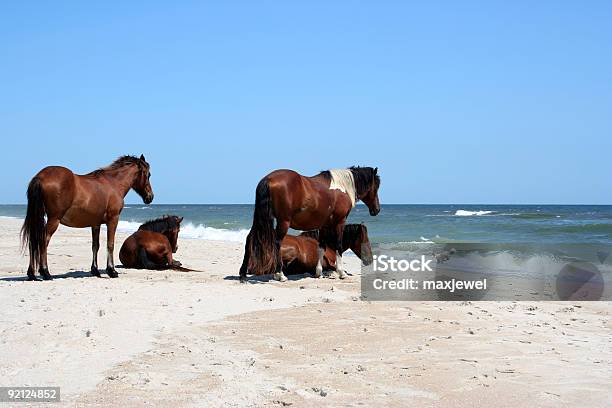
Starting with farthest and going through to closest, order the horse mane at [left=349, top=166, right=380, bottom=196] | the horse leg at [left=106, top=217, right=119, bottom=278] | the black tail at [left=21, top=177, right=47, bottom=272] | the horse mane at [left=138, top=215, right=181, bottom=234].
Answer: the horse mane at [left=138, top=215, right=181, bottom=234], the horse mane at [left=349, top=166, right=380, bottom=196], the horse leg at [left=106, top=217, right=119, bottom=278], the black tail at [left=21, top=177, right=47, bottom=272]

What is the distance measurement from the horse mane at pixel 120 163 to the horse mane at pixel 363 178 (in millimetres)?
3589

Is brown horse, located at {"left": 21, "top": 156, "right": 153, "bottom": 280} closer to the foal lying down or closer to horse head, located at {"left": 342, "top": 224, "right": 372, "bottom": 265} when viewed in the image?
the foal lying down

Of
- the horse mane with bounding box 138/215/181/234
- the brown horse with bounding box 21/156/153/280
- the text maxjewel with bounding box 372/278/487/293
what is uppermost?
the brown horse with bounding box 21/156/153/280

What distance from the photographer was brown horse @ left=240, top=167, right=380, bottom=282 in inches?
388

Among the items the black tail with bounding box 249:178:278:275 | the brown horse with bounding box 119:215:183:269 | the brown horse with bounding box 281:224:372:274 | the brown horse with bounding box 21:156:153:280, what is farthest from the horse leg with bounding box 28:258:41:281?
the brown horse with bounding box 281:224:372:274

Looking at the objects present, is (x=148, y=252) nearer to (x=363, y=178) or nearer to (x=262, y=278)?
(x=262, y=278)

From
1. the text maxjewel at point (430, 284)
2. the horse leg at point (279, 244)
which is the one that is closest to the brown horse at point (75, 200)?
the horse leg at point (279, 244)

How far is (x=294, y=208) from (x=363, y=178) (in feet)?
5.62

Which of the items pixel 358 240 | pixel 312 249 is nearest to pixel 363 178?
pixel 358 240

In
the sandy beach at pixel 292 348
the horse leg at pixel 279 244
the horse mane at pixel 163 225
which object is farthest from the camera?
the horse mane at pixel 163 225

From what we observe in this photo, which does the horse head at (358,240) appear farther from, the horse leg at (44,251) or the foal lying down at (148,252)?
the horse leg at (44,251)

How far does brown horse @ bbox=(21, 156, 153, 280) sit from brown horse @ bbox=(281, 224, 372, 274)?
104 inches

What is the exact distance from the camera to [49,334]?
575cm

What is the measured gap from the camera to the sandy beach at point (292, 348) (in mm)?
4246
